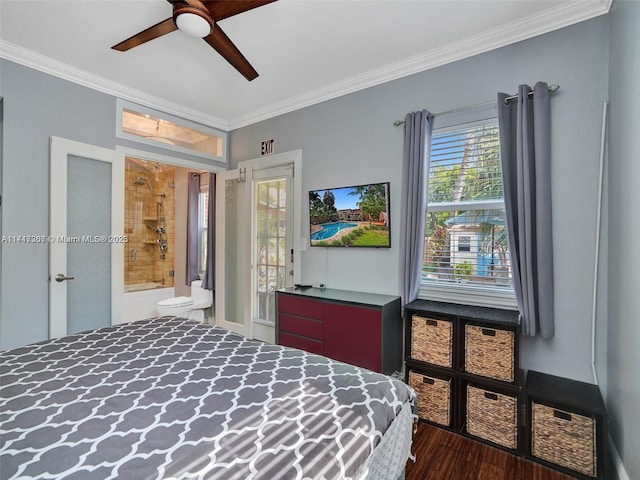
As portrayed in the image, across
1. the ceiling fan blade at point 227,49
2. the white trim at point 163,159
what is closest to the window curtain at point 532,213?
the ceiling fan blade at point 227,49

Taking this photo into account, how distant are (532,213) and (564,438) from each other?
1.37m

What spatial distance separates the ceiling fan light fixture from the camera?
1.71 meters

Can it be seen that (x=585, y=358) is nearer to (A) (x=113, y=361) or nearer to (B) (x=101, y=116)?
(A) (x=113, y=361)

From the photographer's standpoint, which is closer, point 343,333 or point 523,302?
point 523,302

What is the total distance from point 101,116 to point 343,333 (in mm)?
3147

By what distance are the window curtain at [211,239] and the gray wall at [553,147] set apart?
1.84 meters

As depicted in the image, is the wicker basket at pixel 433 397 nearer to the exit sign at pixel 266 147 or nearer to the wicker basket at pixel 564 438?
the wicker basket at pixel 564 438

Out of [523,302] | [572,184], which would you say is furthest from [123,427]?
[572,184]

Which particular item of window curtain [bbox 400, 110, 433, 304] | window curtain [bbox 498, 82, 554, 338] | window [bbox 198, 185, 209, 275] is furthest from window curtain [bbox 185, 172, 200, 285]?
window curtain [bbox 498, 82, 554, 338]

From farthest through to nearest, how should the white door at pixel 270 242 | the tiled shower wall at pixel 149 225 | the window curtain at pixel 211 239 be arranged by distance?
the tiled shower wall at pixel 149 225 → the window curtain at pixel 211 239 → the white door at pixel 270 242

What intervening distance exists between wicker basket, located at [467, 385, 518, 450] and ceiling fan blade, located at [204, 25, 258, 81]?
9.12ft

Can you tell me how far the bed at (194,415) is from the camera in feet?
2.97

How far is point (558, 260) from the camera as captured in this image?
6.77 feet

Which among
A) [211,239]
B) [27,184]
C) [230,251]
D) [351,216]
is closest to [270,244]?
[230,251]
